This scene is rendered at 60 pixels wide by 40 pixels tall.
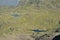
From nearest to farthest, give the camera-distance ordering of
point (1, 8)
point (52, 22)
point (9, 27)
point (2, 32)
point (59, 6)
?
point (2, 32), point (9, 27), point (52, 22), point (59, 6), point (1, 8)

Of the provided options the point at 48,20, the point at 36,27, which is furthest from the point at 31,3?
the point at 36,27

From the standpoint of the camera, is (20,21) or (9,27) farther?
(20,21)

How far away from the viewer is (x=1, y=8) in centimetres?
14450

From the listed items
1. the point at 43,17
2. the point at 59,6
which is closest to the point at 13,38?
the point at 43,17

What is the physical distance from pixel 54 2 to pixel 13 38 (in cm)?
9478

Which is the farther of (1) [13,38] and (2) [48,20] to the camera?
(2) [48,20]

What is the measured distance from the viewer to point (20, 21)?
3656 inches

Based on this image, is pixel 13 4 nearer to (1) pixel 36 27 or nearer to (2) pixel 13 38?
(1) pixel 36 27

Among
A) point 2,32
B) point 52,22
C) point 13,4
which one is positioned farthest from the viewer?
point 13,4

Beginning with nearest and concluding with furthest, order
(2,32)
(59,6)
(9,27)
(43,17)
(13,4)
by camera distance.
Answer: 1. (2,32)
2. (9,27)
3. (43,17)
4. (13,4)
5. (59,6)

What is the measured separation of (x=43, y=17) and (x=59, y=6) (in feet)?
117

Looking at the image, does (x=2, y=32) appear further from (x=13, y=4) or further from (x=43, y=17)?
(x=13, y=4)

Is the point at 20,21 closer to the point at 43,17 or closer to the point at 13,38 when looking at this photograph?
the point at 43,17

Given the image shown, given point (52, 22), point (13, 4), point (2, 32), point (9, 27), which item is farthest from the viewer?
point (13, 4)
